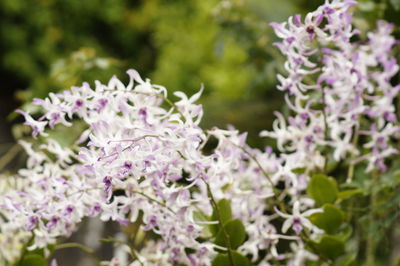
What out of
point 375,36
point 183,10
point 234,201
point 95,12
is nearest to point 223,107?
point 375,36

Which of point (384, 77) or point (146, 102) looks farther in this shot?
point (384, 77)

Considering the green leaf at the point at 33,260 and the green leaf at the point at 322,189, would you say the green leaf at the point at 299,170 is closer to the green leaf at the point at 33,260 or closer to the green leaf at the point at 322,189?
the green leaf at the point at 322,189

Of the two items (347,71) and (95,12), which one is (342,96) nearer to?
(347,71)

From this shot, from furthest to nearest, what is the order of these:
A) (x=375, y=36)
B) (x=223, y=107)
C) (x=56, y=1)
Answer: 1. (x=56, y=1)
2. (x=223, y=107)
3. (x=375, y=36)

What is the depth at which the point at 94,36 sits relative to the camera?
4.61 meters

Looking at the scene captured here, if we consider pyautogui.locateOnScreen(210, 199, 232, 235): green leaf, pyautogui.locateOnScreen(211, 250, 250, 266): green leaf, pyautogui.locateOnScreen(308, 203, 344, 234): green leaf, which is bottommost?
pyautogui.locateOnScreen(211, 250, 250, 266): green leaf

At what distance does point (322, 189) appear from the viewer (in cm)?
65

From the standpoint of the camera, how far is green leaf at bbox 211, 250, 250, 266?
57 cm

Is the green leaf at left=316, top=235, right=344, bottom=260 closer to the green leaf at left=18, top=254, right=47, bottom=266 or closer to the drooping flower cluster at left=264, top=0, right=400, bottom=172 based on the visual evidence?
the drooping flower cluster at left=264, top=0, right=400, bottom=172

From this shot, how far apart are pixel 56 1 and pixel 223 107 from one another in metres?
2.80

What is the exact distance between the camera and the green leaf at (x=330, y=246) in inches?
24.0

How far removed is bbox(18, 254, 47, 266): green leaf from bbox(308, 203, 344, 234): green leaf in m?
0.29

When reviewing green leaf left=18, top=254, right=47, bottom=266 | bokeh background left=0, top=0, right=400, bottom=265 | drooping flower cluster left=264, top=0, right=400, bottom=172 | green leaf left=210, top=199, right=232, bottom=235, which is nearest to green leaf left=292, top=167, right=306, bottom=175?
drooping flower cluster left=264, top=0, right=400, bottom=172

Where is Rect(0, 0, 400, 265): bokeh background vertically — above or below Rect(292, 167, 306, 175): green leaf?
above
